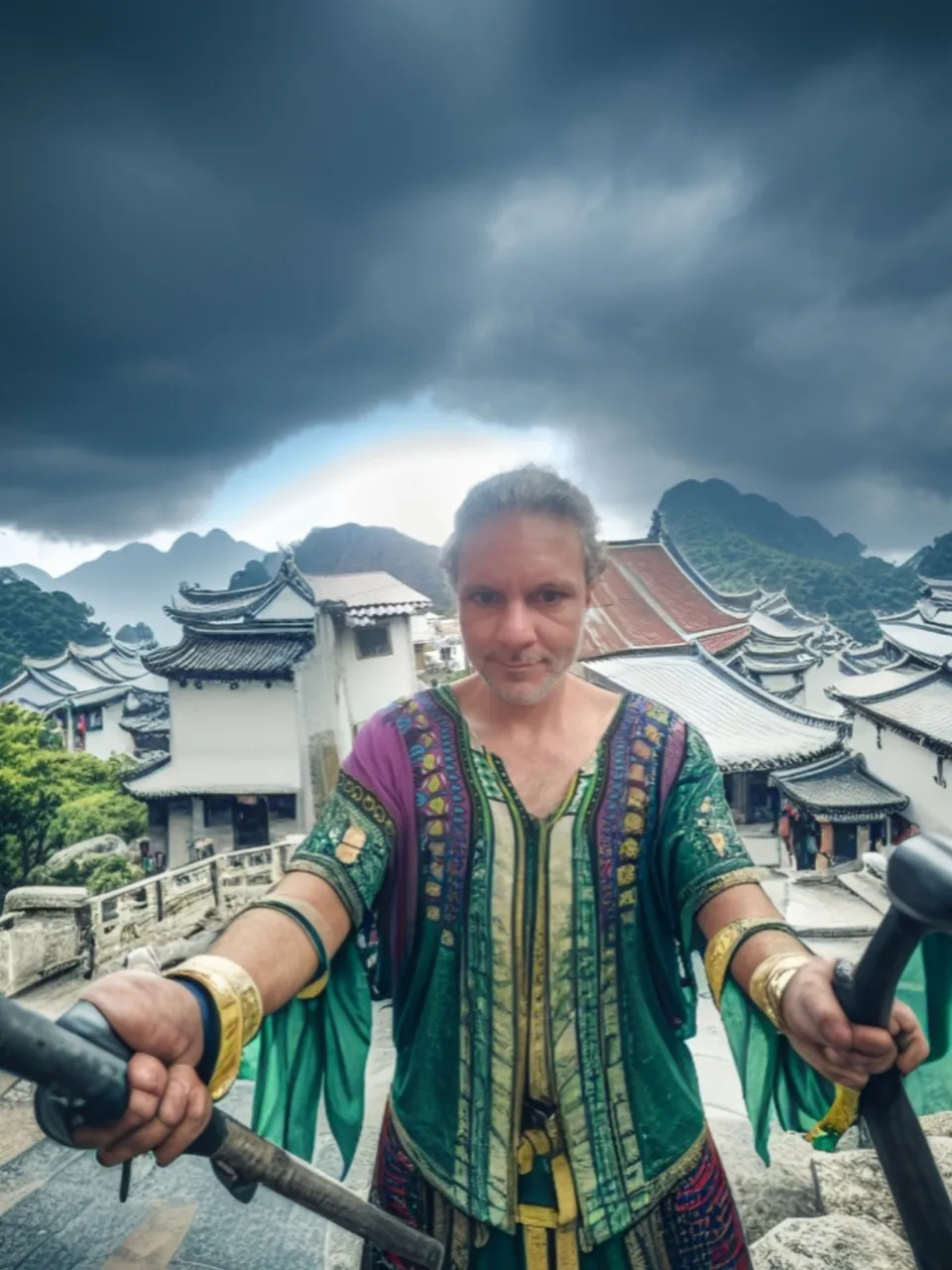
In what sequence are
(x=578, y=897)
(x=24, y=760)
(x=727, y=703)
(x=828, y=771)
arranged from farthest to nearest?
(x=828, y=771) → (x=24, y=760) → (x=727, y=703) → (x=578, y=897)

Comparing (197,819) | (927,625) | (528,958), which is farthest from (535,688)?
(927,625)

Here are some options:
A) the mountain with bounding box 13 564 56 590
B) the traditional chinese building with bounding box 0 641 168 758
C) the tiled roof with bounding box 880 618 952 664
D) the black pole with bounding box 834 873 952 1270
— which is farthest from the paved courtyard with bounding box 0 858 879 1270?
the mountain with bounding box 13 564 56 590

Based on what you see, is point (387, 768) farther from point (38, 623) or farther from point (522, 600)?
point (38, 623)

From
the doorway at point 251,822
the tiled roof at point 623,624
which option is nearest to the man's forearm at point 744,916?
the tiled roof at point 623,624

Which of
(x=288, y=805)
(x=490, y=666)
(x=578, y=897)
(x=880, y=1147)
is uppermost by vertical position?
(x=490, y=666)

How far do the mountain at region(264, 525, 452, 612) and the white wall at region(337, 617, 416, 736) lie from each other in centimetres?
5420

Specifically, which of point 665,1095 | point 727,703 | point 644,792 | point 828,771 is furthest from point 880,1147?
point 828,771

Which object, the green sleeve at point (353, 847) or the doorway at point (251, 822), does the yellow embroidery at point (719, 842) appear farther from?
the doorway at point (251, 822)

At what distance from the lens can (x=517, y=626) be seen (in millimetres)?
1885

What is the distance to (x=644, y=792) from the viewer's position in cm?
199

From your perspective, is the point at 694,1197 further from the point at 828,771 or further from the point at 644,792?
the point at 828,771

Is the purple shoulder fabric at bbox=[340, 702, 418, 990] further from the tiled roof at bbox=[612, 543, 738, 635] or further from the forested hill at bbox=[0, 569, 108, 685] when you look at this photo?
the forested hill at bbox=[0, 569, 108, 685]

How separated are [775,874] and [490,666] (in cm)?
1559

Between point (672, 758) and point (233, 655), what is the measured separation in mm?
20825
